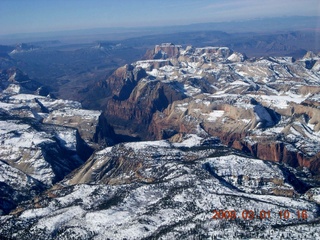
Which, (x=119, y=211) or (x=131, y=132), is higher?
(x=119, y=211)

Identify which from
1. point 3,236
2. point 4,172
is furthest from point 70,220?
point 4,172

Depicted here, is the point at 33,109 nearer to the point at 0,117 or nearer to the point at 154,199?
the point at 0,117

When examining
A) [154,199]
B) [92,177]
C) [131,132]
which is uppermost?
[154,199]
